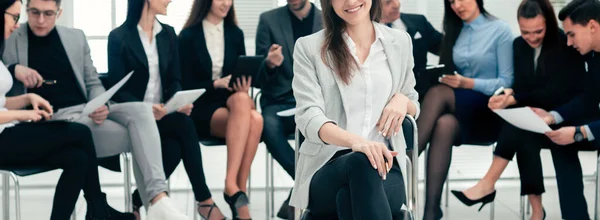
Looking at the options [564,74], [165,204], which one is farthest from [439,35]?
[165,204]

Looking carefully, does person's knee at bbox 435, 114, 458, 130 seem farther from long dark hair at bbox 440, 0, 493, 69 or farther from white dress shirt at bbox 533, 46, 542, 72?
white dress shirt at bbox 533, 46, 542, 72

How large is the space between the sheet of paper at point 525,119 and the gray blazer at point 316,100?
1.19 m

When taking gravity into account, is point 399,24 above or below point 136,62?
above

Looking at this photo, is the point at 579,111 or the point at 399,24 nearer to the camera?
the point at 579,111

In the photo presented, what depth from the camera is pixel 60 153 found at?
405cm

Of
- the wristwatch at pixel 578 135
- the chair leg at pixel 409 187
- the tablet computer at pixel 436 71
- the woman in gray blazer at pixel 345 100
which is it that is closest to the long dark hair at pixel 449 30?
the tablet computer at pixel 436 71

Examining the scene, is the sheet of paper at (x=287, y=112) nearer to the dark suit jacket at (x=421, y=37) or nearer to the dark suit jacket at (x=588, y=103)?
the dark suit jacket at (x=421, y=37)

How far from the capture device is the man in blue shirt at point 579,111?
418cm

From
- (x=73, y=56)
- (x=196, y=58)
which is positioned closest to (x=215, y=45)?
(x=196, y=58)

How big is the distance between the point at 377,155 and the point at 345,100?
372 mm

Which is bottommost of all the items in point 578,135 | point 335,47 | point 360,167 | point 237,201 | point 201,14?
point 237,201

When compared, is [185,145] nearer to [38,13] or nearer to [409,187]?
[38,13]

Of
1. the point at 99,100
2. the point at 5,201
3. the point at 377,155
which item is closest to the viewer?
the point at 377,155

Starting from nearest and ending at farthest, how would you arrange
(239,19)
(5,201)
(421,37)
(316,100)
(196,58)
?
(316,100)
(5,201)
(196,58)
(421,37)
(239,19)
